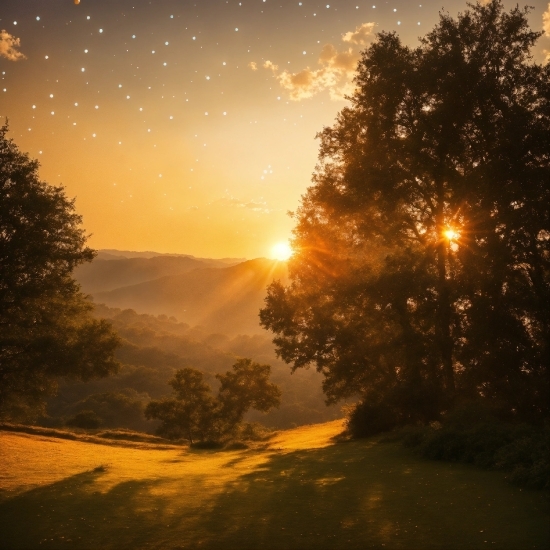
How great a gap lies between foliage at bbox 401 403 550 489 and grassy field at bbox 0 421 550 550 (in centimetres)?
50

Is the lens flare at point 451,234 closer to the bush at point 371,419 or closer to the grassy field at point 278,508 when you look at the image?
the bush at point 371,419

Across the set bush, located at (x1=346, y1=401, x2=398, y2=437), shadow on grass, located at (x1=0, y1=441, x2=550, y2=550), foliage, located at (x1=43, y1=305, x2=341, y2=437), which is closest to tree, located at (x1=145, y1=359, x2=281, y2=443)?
bush, located at (x1=346, y1=401, x2=398, y2=437)

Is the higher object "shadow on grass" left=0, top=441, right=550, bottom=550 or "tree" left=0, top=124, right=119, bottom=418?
"tree" left=0, top=124, right=119, bottom=418

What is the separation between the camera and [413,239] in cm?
2659

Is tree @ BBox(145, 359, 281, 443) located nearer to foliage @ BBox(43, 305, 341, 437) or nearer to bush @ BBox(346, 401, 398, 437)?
bush @ BBox(346, 401, 398, 437)

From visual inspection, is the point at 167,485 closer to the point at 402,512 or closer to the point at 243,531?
the point at 243,531

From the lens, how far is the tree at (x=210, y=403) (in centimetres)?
4516

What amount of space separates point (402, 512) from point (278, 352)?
1826cm

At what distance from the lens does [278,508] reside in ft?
36.2

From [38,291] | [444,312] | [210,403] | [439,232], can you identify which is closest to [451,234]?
[439,232]

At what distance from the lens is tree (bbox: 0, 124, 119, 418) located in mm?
24070

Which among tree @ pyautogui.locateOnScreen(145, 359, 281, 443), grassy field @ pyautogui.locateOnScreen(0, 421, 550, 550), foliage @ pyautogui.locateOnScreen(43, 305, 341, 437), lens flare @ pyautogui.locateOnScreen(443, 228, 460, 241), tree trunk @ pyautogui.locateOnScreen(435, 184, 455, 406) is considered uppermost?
lens flare @ pyautogui.locateOnScreen(443, 228, 460, 241)

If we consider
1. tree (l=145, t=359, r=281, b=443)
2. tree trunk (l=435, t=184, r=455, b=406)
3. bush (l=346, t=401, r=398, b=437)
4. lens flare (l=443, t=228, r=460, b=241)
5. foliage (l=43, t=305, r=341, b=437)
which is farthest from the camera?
foliage (l=43, t=305, r=341, b=437)

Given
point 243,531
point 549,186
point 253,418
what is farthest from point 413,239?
point 253,418
